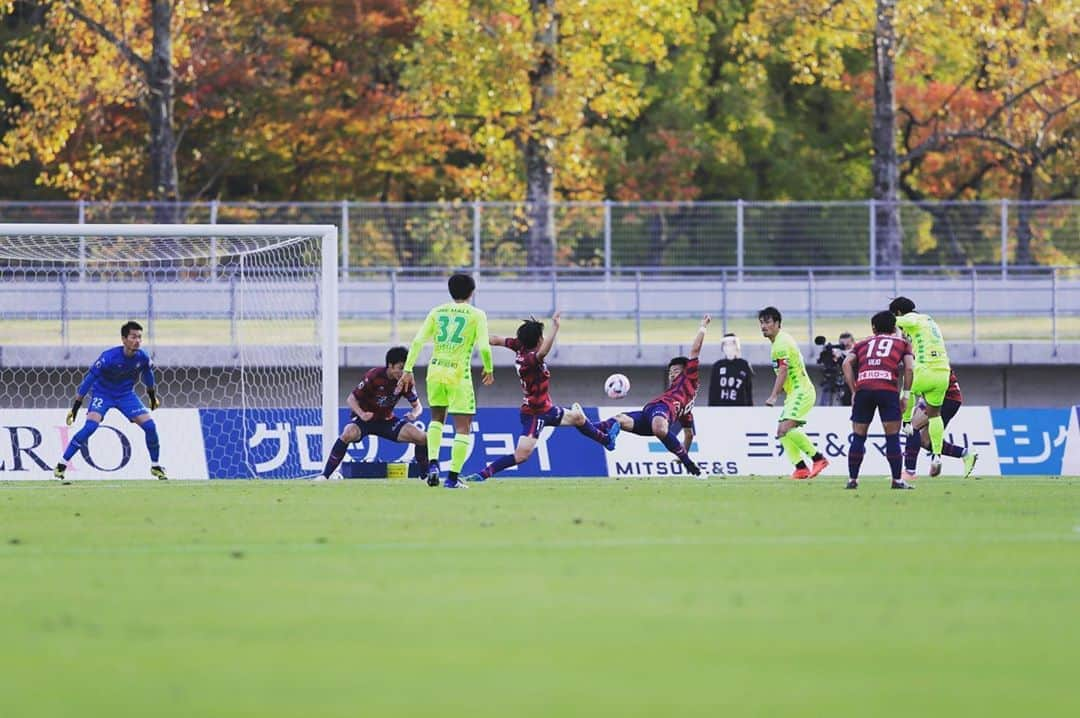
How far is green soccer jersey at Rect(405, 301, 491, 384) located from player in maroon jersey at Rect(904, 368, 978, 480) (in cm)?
448

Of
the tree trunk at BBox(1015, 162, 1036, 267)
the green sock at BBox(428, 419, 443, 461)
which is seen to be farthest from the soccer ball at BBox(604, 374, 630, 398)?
the tree trunk at BBox(1015, 162, 1036, 267)

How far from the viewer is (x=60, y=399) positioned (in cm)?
2847

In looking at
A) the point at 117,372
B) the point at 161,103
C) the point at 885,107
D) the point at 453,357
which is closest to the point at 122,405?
the point at 117,372

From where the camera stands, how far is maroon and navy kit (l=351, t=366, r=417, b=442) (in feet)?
63.9

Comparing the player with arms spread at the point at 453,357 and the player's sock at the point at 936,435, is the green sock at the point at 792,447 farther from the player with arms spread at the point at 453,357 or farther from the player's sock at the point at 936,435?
the player with arms spread at the point at 453,357

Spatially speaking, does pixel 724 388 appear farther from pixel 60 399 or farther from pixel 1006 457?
pixel 60 399

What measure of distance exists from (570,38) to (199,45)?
9292 millimetres

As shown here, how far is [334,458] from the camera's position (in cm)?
1989

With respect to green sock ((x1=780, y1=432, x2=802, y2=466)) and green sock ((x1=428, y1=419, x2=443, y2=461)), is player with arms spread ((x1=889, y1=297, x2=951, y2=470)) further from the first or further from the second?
green sock ((x1=428, y1=419, x2=443, y2=461))

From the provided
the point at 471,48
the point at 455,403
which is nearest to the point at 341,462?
the point at 455,403

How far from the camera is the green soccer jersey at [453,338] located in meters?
17.2

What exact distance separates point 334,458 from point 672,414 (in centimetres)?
342

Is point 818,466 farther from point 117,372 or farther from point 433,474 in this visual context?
point 117,372

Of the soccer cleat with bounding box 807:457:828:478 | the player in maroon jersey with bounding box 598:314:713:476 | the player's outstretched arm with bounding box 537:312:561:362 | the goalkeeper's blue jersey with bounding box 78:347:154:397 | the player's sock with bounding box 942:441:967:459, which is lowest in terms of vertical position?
the soccer cleat with bounding box 807:457:828:478
